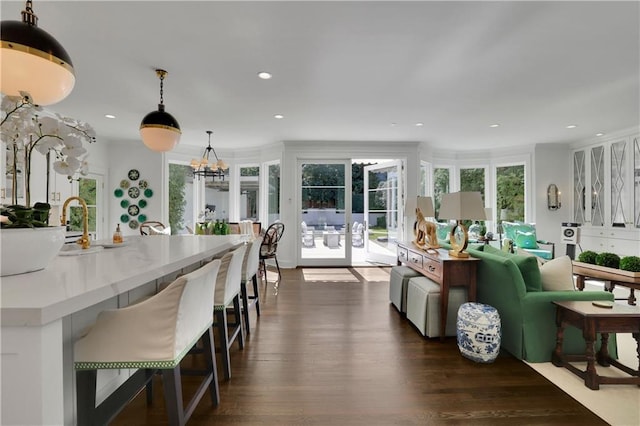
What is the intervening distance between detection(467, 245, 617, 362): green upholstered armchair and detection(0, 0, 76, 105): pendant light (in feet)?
10.1

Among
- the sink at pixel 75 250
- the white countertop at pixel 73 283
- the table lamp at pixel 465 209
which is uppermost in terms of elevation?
the table lamp at pixel 465 209

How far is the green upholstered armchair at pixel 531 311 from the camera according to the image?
2.44 meters

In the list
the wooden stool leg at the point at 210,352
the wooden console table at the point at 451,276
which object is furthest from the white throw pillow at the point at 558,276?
the wooden stool leg at the point at 210,352

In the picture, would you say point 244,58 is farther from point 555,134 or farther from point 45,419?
point 555,134

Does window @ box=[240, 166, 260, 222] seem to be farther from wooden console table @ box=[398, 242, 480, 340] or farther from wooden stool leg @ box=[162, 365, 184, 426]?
wooden stool leg @ box=[162, 365, 184, 426]

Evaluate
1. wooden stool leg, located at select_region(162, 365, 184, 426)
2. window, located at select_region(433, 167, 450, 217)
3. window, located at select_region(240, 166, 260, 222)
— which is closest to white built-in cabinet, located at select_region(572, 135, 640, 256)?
window, located at select_region(433, 167, 450, 217)

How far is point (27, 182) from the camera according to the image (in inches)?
50.8

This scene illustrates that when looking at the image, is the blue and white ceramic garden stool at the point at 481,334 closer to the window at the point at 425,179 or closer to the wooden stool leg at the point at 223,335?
the wooden stool leg at the point at 223,335

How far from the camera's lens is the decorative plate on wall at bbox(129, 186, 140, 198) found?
637 centimetres

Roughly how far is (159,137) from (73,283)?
204cm

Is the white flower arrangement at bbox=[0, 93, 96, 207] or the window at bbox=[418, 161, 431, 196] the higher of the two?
the window at bbox=[418, 161, 431, 196]

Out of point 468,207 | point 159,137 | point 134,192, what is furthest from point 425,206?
point 134,192

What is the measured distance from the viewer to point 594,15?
2242 millimetres

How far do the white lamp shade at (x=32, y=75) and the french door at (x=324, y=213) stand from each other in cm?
510
